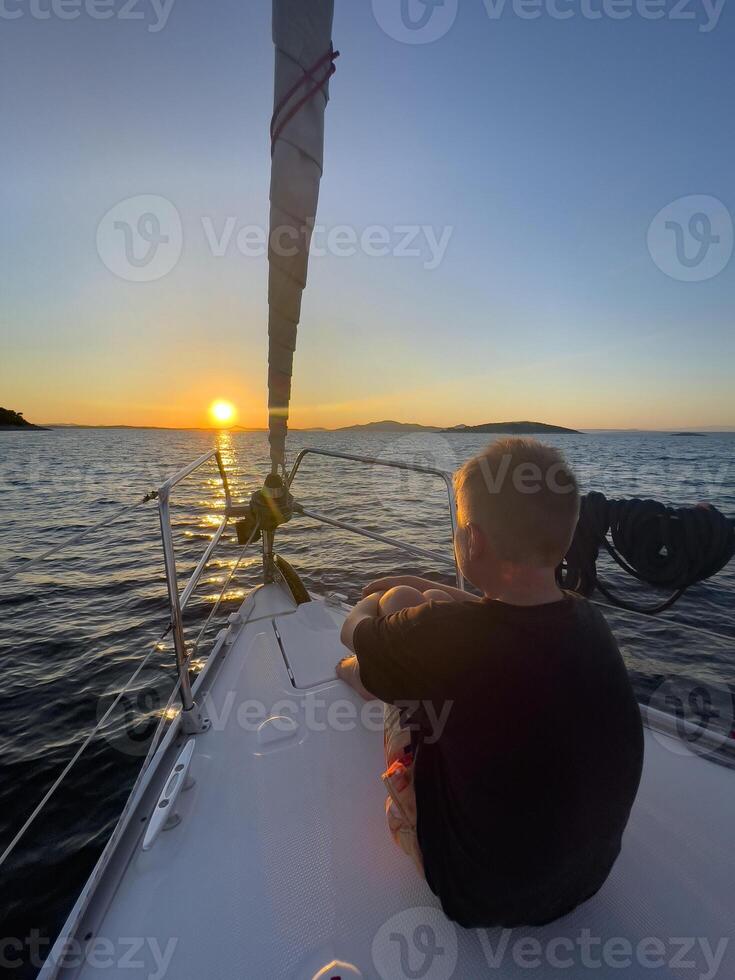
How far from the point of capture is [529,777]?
3.48ft

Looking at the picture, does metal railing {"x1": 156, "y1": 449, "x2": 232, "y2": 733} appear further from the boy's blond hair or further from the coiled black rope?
the coiled black rope

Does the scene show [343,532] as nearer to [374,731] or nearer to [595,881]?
[374,731]

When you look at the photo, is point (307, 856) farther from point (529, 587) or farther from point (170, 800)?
point (529, 587)

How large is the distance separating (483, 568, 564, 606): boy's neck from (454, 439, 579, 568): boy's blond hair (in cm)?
2

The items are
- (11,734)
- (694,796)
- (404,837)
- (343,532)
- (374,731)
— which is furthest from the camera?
(343,532)

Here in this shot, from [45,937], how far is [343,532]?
10.0 metres

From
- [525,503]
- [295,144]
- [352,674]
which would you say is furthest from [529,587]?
[295,144]

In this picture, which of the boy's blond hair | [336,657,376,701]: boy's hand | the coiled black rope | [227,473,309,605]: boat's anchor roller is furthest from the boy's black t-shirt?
[227,473,309,605]: boat's anchor roller

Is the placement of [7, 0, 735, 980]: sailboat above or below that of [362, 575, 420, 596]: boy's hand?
below

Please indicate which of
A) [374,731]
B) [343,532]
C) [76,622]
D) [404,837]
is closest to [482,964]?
[404,837]

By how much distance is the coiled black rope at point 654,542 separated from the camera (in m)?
1.96

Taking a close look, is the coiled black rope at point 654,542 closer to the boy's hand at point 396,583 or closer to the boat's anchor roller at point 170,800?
the boy's hand at point 396,583

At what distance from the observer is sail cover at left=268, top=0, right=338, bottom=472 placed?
1.83 m

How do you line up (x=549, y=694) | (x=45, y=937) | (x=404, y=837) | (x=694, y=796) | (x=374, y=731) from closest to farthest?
(x=549, y=694)
(x=404, y=837)
(x=694, y=796)
(x=374, y=731)
(x=45, y=937)
